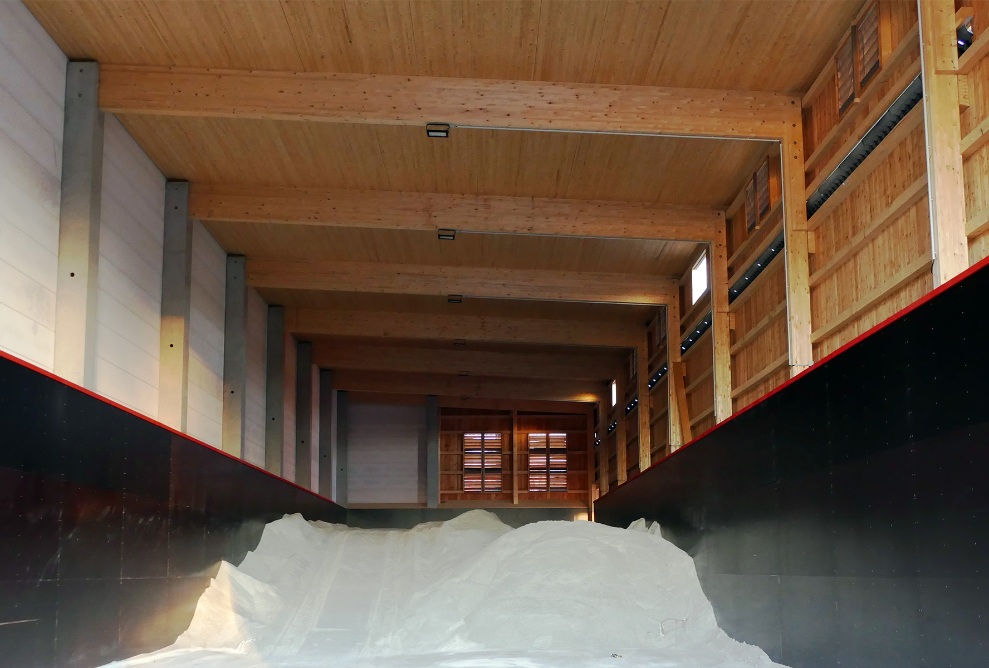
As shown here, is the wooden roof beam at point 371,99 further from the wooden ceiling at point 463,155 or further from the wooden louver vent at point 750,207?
the wooden louver vent at point 750,207

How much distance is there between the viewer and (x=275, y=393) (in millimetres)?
25375

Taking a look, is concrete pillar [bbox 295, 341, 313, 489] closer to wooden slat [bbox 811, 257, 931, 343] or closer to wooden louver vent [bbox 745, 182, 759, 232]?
wooden louver vent [bbox 745, 182, 759, 232]

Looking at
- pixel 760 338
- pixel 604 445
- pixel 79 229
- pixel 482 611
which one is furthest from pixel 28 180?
pixel 604 445

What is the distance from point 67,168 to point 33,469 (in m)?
6.58

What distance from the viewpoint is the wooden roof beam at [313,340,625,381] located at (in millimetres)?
29750

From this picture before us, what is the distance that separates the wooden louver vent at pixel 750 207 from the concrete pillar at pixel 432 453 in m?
19.5

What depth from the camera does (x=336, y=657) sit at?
1023 centimetres

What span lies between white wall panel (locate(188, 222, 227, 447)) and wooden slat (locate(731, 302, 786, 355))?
9797 mm

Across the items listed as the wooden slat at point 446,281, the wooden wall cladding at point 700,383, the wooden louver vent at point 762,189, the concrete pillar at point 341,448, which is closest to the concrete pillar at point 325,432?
the concrete pillar at point 341,448

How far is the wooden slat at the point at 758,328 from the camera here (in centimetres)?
1599

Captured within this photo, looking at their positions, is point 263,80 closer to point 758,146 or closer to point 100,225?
point 100,225

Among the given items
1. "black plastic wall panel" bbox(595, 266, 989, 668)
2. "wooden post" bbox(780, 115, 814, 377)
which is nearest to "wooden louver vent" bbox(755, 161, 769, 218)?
"wooden post" bbox(780, 115, 814, 377)

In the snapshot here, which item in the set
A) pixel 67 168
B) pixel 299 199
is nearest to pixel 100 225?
pixel 67 168

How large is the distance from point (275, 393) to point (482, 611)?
15.1 m
